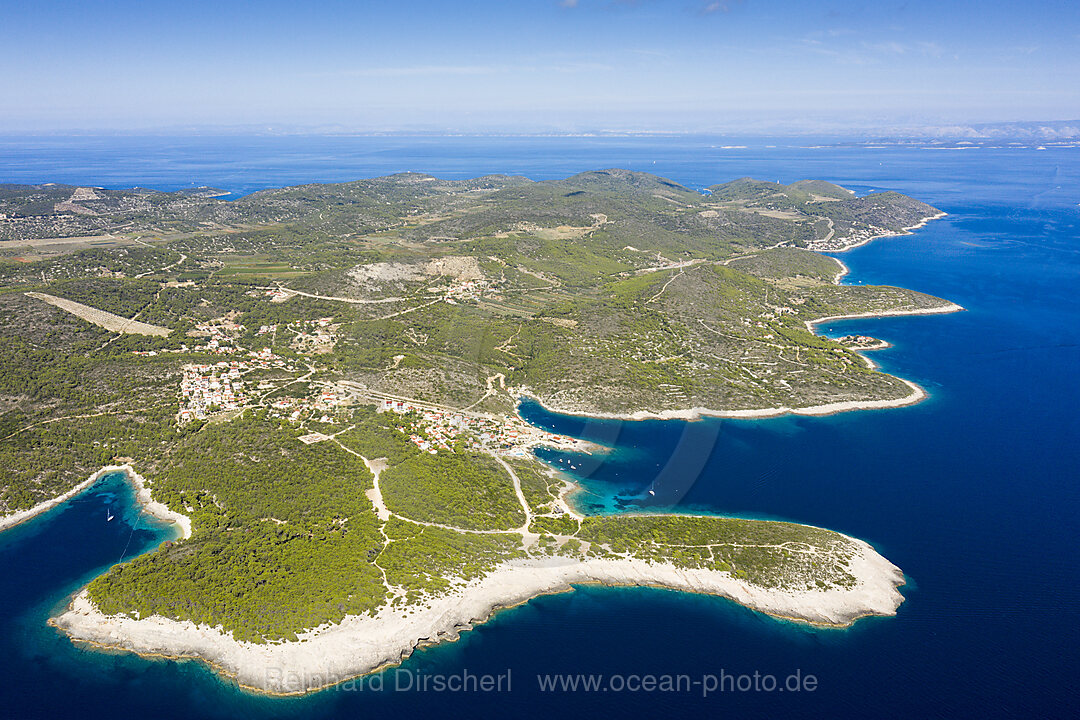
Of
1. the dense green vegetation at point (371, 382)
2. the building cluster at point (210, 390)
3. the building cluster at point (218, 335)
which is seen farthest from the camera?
the building cluster at point (218, 335)

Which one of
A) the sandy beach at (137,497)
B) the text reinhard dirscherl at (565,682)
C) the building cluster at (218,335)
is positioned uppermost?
the building cluster at (218,335)

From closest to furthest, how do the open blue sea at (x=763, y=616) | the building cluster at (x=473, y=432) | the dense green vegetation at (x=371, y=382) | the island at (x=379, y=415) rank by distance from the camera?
the open blue sea at (x=763, y=616), the island at (x=379, y=415), the dense green vegetation at (x=371, y=382), the building cluster at (x=473, y=432)

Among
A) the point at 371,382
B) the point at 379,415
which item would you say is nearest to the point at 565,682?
the point at 379,415

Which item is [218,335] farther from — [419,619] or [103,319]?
[419,619]

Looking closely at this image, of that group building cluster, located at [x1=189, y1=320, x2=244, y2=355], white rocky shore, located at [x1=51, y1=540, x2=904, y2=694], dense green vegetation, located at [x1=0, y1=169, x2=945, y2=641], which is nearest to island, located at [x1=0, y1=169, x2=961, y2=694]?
white rocky shore, located at [x1=51, y1=540, x2=904, y2=694]

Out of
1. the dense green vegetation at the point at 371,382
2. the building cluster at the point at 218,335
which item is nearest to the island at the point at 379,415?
the dense green vegetation at the point at 371,382

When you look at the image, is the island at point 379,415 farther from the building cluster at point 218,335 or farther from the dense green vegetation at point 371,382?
the building cluster at point 218,335

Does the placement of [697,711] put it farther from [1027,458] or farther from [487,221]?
[487,221]
